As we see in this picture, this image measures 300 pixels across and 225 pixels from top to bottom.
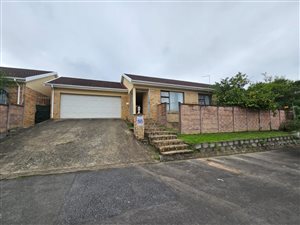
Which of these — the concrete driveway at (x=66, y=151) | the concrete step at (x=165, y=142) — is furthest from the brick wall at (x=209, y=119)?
the concrete driveway at (x=66, y=151)

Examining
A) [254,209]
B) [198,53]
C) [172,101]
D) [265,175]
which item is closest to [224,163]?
[265,175]

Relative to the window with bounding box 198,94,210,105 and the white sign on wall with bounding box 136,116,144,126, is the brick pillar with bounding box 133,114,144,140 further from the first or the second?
the window with bounding box 198,94,210,105

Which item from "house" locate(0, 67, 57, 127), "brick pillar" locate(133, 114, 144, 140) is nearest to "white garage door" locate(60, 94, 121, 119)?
"house" locate(0, 67, 57, 127)

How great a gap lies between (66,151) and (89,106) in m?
6.37

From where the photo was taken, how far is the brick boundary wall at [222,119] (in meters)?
8.59

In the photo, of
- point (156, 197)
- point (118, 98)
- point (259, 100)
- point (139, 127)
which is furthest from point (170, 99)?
point (156, 197)

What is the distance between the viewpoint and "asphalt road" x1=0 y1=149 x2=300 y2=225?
7.39 ft

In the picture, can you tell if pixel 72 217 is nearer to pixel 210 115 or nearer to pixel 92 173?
pixel 92 173

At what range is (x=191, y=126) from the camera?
869cm

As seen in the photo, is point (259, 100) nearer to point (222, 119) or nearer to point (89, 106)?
point (222, 119)

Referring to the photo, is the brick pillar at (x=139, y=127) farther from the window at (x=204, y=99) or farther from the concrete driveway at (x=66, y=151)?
the window at (x=204, y=99)

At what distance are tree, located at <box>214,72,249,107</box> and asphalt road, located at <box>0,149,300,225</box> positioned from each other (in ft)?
22.7

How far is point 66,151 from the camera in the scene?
578 cm

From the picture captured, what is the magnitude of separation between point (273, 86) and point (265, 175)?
48.0 feet
